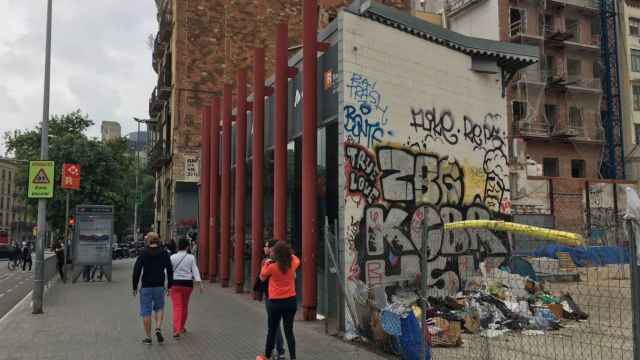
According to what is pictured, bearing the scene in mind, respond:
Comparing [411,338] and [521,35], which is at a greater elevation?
[521,35]

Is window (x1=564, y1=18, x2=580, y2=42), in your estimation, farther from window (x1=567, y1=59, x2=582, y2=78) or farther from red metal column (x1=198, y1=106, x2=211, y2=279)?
red metal column (x1=198, y1=106, x2=211, y2=279)

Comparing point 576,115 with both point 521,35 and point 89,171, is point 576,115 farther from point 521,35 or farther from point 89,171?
point 89,171

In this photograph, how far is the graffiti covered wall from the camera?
10.8 meters

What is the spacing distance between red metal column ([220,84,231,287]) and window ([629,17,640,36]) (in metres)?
34.9

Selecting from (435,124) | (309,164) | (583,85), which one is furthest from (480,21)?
(309,164)

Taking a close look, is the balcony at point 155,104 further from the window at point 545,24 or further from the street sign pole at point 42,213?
the window at point 545,24

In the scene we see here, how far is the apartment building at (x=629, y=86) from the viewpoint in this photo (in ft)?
133

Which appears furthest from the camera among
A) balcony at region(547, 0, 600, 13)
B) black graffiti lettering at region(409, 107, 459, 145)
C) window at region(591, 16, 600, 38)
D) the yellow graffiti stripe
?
window at region(591, 16, 600, 38)

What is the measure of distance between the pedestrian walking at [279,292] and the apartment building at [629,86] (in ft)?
129

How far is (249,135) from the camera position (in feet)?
60.6

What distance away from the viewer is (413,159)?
12.0 m

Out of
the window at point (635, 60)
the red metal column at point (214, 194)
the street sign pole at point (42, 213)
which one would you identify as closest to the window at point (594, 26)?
the window at point (635, 60)

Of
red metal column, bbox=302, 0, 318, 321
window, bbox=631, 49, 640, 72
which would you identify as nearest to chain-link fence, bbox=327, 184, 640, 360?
red metal column, bbox=302, 0, 318, 321

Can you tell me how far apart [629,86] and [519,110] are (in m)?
9.93
